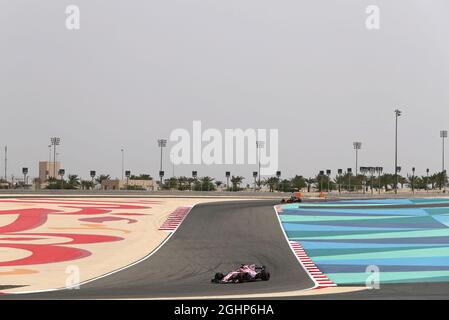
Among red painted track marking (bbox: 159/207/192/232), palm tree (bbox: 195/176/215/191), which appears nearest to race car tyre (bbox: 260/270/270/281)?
red painted track marking (bbox: 159/207/192/232)

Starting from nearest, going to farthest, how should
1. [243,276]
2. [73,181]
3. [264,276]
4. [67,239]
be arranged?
[243,276], [264,276], [67,239], [73,181]

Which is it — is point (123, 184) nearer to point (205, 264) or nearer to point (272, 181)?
point (272, 181)

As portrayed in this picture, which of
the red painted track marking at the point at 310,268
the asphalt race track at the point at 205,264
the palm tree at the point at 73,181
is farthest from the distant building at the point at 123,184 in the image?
the red painted track marking at the point at 310,268

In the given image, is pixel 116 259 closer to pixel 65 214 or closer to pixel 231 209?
pixel 65 214

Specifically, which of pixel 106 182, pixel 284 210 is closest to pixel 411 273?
pixel 284 210

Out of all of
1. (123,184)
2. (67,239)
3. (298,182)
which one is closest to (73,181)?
(123,184)

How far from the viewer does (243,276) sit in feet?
69.7

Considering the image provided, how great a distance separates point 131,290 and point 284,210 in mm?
37730

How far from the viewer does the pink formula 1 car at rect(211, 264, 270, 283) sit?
68.8 ft

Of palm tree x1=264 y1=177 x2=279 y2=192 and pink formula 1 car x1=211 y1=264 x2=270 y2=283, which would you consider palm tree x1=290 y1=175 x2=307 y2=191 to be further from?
pink formula 1 car x1=211 y1=264 x2=270 y2=283

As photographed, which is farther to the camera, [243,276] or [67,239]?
[67,239]

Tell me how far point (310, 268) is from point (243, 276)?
554 centimetres

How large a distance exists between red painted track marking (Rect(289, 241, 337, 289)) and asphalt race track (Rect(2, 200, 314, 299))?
42 cm
